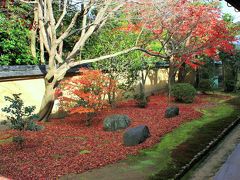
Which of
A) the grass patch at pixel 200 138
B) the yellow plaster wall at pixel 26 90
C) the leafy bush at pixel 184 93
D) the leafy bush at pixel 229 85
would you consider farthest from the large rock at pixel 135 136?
the leafy bush at pixel 229 85

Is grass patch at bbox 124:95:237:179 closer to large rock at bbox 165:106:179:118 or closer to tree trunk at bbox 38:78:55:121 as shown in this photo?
large rock at bbox 165:106:179:118

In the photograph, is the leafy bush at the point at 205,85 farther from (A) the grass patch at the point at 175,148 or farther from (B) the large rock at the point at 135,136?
(B) the large rock at the point at 135,136

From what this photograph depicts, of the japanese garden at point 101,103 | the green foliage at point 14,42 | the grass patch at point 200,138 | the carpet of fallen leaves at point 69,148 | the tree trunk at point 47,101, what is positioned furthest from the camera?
the green foliage at point 14,42

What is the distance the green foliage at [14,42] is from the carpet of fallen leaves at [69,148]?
3.49 metres

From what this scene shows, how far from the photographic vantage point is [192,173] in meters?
9.62

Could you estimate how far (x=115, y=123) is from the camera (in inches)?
575

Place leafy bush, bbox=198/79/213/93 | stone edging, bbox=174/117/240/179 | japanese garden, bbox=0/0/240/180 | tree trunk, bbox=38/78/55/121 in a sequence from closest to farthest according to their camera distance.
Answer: stone edging, bbox=174/117/240/179
japanese garden, bbox=0/0/240/180
tree trunk, bbox=38/78/55/121
leafy bush, bbox=198/79/213/93

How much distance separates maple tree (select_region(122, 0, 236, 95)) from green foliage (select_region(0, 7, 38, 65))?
18.8 feet

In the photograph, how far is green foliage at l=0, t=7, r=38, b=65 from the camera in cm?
1606

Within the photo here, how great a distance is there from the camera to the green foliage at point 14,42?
632 inches

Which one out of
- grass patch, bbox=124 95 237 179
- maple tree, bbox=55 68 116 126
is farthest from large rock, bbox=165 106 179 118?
maple tree, bbox=55 68 116 126

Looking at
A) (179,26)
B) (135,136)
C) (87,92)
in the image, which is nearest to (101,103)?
(87,92)

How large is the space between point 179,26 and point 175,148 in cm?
1070

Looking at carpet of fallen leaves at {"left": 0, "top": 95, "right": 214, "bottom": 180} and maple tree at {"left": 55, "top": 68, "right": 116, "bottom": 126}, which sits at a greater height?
maple tree at {"left": 55, "top": 68, "right": 116, "bottom": 126}
